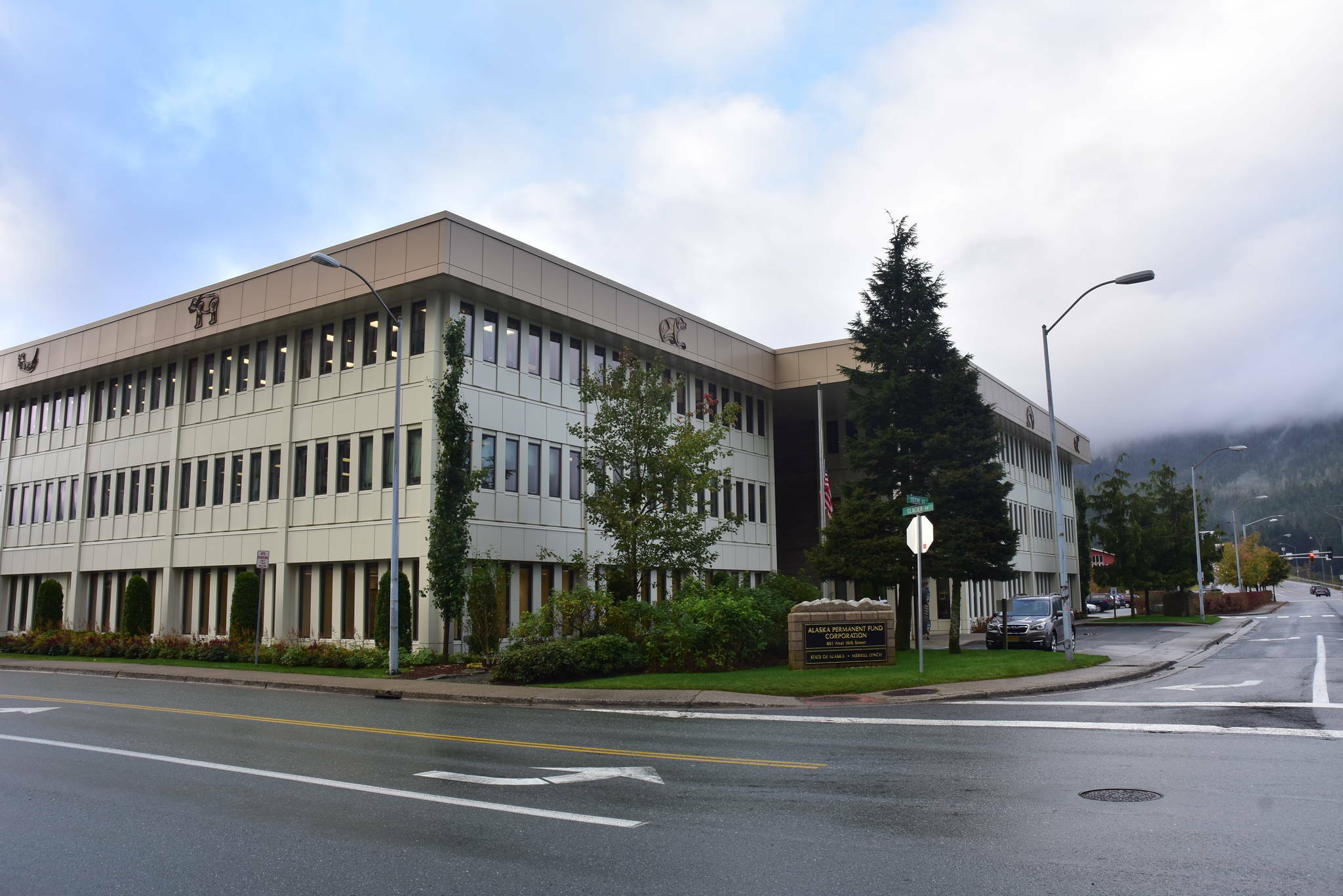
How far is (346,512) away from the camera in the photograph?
98.6 feet

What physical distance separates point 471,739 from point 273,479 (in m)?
22.3

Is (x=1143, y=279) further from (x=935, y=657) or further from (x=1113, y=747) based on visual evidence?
(x=1113, y=747)

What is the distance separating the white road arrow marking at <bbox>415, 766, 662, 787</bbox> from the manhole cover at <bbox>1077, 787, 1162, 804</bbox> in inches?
153

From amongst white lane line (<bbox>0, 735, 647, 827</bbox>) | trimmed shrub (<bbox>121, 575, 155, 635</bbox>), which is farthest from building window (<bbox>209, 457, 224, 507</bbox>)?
white lane line (<bbox>0, 735, 647, 827</bbox>)

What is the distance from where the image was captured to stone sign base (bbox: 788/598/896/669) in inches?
850

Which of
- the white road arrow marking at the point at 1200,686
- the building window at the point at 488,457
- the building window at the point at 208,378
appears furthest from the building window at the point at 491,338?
the white road arrow marking at the point at 1200,686

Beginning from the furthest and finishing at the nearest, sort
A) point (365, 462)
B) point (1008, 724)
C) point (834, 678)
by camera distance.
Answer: point (365, 462) < point (834, 678) < point (1008, 724)

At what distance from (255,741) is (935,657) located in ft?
58.9

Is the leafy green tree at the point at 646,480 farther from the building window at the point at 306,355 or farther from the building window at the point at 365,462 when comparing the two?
the building window at the point at 306,355

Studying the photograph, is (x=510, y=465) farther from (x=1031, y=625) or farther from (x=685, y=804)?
(x=685, y=804)

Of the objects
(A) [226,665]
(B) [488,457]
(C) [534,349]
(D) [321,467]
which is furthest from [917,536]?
(A) [226,665]

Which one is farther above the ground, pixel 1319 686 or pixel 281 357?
pixel 281 357

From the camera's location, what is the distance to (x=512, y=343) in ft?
101

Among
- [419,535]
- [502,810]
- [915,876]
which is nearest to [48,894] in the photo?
[502,810]
